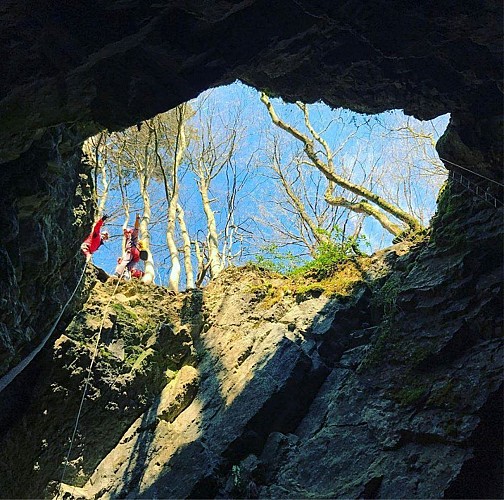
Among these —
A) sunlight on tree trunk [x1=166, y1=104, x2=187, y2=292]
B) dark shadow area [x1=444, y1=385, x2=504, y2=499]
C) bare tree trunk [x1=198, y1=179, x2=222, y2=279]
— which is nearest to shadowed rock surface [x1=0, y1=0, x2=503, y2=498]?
dark shadow area [x1=444, y1=385, x2=504, y2=499]

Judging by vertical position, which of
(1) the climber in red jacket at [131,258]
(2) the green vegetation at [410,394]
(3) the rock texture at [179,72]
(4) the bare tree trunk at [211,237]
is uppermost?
(4) the bare tree trunk at [211,237]

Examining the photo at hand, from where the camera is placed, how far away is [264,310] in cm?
838

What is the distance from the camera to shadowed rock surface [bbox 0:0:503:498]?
4215mm

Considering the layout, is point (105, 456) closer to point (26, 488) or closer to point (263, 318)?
point (26, 488)

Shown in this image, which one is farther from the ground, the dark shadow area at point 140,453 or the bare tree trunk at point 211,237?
the bare tree trunk at point 211,237

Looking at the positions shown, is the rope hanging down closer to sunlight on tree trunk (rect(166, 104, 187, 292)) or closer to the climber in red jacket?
the climber in red jacket

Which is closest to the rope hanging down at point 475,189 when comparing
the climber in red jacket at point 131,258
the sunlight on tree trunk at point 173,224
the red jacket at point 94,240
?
the red jacket at point 94,240

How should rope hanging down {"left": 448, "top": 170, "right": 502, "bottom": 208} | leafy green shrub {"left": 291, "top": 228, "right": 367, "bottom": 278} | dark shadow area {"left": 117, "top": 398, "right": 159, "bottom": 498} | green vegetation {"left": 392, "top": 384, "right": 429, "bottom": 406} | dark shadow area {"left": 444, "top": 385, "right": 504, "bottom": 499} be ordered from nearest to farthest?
dark shadow area {"left": 444, "top": 385, "right": 504, "bottom": 499} < green vegetation {"left": 392, "top": 384, "right": 429, "bottom": 406} < rope hanging down {"left": 448, "top": 170, "right": 502, "bottom": 208} < dark shadow area {"left": 117, "top": 398, "right": 159, "bottom": 498} < leafy green shrub {"left": 291, "top": 228, "right": 367, "bottom": 278}

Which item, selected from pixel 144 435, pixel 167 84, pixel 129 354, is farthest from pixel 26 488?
pixel 167 84

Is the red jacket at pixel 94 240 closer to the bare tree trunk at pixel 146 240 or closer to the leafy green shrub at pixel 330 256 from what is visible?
the bare tree trunk at pixel 146 240

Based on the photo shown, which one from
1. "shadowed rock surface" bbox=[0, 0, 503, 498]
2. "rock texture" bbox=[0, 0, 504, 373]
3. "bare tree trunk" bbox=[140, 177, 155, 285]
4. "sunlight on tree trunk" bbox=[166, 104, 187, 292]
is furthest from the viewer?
"sunlight on tree trunk" bbox=[166, 104, 187, 292]

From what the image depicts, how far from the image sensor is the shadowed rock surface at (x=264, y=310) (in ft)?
13.8

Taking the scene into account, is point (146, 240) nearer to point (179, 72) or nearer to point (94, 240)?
point (94, 240)

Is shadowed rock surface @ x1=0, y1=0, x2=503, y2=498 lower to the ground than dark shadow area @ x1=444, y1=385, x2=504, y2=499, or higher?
higher
